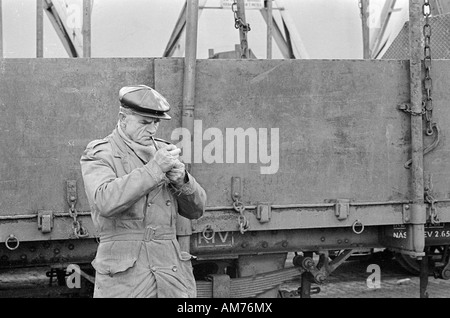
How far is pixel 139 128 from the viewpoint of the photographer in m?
3.75

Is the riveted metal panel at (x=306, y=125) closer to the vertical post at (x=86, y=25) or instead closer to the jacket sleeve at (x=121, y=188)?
the vertical post at (x=86, y=25)

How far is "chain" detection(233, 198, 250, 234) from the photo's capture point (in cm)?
577

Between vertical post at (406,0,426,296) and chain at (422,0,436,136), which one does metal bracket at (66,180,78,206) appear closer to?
vertical post at (406,0,426,296)

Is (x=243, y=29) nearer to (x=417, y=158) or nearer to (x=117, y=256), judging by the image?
(x=417, y=158)

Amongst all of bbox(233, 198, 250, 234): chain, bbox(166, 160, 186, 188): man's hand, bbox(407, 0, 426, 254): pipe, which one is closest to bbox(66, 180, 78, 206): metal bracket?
bbox(233, 198, 250, 234): chain

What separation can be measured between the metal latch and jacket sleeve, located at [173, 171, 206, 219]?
1.83 meters

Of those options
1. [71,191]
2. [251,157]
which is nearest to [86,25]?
[71,191]

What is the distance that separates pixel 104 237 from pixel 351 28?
6629mm

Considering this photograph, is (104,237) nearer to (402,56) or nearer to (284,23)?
(402,56)

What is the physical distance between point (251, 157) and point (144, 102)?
2.29 metres

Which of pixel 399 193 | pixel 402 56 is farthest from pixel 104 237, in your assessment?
pixel 402 56

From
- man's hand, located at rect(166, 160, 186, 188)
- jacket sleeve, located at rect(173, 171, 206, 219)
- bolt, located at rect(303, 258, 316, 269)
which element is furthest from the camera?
bolt, located at rect(303, 258, 316, 269)

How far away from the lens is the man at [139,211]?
3.64 m

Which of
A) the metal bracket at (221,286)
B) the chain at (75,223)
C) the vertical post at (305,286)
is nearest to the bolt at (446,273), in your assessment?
the vertical post at (305,286)
